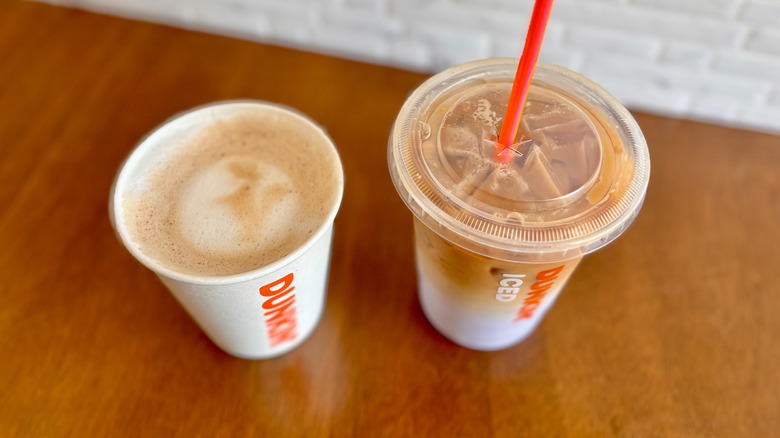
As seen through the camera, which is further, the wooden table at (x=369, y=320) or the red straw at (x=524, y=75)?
the wooden table at (x=369, y=320)

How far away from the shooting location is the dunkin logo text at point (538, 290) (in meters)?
0.52

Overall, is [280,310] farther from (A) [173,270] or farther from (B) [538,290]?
(B) [538,290]

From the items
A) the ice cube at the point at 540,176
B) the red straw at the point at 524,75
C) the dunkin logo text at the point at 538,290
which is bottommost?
the dunkin logo text at the point at 538,290

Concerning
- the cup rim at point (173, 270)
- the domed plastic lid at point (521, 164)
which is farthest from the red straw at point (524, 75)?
the cup rim at point (173, 270)

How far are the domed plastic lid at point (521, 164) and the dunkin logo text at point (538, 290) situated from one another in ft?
0.13

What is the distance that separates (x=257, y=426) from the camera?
58 cm

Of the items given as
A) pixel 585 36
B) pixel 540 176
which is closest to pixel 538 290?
pixel 540 176

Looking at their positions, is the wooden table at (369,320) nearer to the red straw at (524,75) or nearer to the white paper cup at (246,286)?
the white paper cup at (246,286)

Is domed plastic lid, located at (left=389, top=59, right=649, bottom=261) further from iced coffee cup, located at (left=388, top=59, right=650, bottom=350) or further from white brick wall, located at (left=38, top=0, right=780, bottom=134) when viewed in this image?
white brick wall, located at (left=38, top=0, right=780, bottom=134)

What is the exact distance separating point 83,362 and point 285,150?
12.5 inches

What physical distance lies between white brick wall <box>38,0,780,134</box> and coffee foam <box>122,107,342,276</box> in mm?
350

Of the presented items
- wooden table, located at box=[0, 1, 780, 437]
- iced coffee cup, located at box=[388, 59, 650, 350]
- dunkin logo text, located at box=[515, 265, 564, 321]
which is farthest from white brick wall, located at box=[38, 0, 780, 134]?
dunkin logo text, located at box=[515, 265, 564, 321]

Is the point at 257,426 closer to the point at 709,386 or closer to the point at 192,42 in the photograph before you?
the point at 709,386

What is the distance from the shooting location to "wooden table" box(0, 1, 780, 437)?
593 mm
